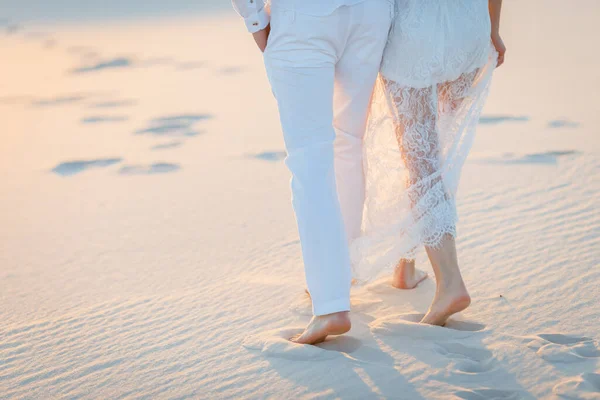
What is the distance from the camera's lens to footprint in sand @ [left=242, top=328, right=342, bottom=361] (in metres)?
2.77

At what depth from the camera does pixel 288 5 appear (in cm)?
258

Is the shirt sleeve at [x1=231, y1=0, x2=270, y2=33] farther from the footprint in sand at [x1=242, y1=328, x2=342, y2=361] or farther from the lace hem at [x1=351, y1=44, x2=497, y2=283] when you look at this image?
the footprint in sand at [x1=242, y1=328, x2=342, y2=361]

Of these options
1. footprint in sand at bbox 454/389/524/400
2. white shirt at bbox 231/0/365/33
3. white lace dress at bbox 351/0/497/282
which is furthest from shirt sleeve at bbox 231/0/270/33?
footprint in sand at bbox 454/389/524/400

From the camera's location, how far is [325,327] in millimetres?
2762

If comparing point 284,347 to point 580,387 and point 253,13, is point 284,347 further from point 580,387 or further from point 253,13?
point 253,13

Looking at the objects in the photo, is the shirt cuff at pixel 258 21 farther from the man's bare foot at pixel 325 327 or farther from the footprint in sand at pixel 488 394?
the footprint in sand at pixel 488 394

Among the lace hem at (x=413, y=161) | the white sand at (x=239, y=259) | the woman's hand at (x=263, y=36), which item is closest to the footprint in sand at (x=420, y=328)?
the white sand at (x=239, y=259)

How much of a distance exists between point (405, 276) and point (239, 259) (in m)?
0.95

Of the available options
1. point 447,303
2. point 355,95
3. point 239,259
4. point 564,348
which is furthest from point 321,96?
point 239,259

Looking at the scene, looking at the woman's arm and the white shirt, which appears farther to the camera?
the woman's arm

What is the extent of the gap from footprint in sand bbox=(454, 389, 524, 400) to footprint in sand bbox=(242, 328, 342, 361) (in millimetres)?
489

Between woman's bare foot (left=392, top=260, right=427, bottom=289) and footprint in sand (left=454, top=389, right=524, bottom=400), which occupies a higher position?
woman's bare foot (left=392, top=260, right=427, bottom=289)

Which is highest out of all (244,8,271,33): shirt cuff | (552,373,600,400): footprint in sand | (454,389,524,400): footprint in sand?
(244,8,271,33): shirt cuff

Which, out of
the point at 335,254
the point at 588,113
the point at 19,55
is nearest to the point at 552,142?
the point at 588,113
